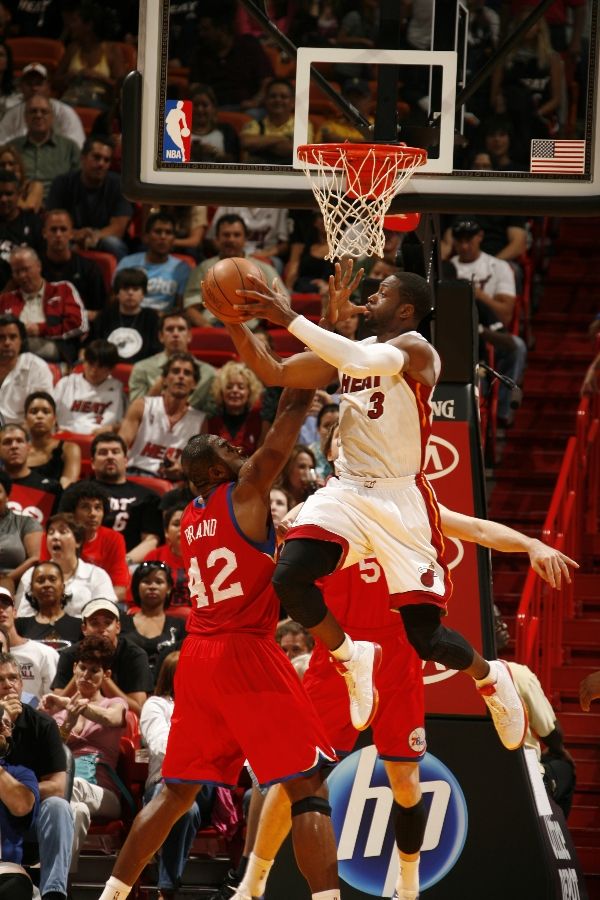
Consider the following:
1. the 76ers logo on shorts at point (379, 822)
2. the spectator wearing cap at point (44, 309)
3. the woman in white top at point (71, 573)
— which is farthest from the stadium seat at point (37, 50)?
the 76ers logo on shorts at point (379, 822)

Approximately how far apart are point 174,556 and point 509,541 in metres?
4.32

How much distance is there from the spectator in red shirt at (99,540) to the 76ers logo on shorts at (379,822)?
3336 mm

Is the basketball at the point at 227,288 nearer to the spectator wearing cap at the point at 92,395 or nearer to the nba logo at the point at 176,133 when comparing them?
the nba logo at the point at 176,133

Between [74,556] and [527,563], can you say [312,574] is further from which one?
[527,563]

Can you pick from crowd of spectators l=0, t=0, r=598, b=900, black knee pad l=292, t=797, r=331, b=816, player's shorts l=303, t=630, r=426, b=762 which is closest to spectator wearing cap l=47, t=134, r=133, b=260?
crowd of spectators l=0, t=0, r=598, b=900

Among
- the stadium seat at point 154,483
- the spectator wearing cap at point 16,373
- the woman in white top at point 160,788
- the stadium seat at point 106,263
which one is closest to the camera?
→ the woman in white top at point 160,788

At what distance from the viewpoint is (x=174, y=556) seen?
10438 mm

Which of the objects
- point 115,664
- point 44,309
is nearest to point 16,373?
point 44,309

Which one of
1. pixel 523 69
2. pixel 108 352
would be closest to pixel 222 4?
→ pixel 523 69

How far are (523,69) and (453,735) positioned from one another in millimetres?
9368

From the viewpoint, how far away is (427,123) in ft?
23.9

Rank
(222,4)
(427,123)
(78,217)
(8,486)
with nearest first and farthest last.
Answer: (427,123)
(8,486)
(78,217)
(222,4)

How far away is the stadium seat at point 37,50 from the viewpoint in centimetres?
1653

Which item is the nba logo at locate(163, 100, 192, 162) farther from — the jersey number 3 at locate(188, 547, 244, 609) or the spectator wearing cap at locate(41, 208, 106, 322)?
the spectator wearing cap at locate(41, 208, 106, 322)
